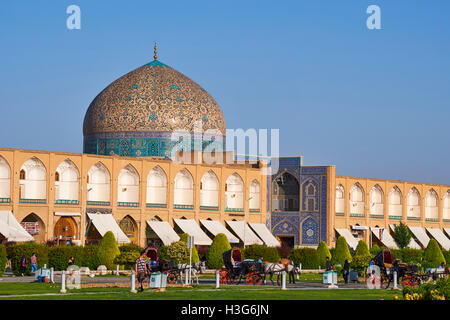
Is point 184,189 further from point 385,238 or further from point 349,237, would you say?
point 385,238

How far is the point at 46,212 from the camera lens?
47.9 metres

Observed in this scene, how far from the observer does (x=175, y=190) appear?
54.5 metres

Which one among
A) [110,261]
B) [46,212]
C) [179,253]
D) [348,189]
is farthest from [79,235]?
[348,189]

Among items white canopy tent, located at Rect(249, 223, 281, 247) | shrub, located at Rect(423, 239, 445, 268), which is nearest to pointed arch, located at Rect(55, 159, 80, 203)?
white canopy tent, located at Rect(249, 223, 281, 247)

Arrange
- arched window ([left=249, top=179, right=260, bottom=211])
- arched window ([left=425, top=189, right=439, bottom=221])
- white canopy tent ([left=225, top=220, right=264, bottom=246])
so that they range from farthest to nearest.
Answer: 1. arched window ([left=425, top=189, right=439, bottom=221])
2. arched window ([left=249, top=179, right=260, bottom=211])
3. white canopy tent ([left=225, top=220, right=264, bottom=246])

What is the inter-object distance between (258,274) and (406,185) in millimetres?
37652

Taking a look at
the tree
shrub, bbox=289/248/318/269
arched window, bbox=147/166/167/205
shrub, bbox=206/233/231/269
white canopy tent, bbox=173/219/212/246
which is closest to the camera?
shrub, bbox=206/233/231/269

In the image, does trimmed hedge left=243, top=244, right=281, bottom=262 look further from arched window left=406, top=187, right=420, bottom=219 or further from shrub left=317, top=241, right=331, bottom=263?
arched window left=406, top=187, right=420, bottom=219

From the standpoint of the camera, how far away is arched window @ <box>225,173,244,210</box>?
57569 mm

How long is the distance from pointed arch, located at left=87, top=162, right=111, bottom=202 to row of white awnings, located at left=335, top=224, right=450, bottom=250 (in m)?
16.0

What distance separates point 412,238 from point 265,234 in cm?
1187

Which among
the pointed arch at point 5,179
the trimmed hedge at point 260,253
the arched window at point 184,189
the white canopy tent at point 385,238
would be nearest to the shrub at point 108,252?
the trimmed hedge at point 260,253

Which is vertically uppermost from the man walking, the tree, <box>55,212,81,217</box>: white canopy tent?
<box>55,212,81,217</box>: white canopy tent
